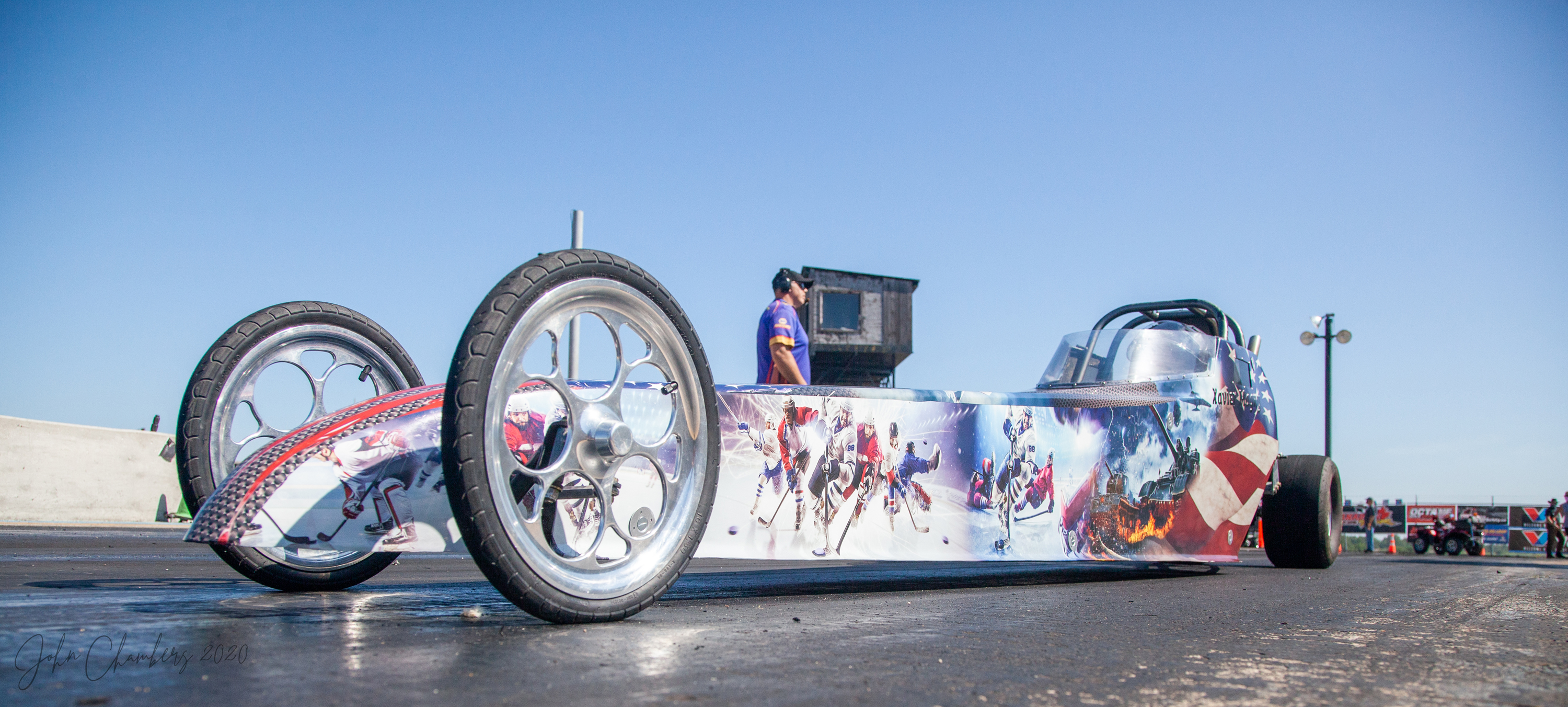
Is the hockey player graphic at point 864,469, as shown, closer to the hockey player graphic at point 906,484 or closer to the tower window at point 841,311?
the hockey player graphic at point 906,484

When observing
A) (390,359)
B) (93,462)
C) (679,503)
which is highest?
(390,359)

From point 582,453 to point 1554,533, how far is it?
983 inches

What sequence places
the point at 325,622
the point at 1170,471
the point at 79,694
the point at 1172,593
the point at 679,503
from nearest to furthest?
the point at 79,694
the point at 325,622
the point at 679,503
the point at 1172,593
the point at 1170,471

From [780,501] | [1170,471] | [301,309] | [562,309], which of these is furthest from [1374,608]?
[301,309]

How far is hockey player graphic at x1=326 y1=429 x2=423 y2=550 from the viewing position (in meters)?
3.41

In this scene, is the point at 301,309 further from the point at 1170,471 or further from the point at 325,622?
the point at 1170,471

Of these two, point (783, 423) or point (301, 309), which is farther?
point (783, 423)

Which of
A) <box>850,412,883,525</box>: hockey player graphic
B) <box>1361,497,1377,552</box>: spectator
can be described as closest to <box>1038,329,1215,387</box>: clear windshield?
<box>850,412,883,525</box>: hockey player graphic

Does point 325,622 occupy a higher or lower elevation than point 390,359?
lower

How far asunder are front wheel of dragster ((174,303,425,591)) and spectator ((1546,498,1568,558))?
2480 cm

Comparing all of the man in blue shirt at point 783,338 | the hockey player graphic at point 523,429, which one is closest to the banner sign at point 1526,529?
the man in blue shirt at point 783,338

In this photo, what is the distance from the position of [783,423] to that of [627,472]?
44.7 inches

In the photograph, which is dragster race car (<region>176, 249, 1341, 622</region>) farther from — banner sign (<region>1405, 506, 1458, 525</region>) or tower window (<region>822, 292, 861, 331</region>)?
tower window (<region>822, 292, 861, 331</region>)

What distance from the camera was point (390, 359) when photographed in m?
4.54
